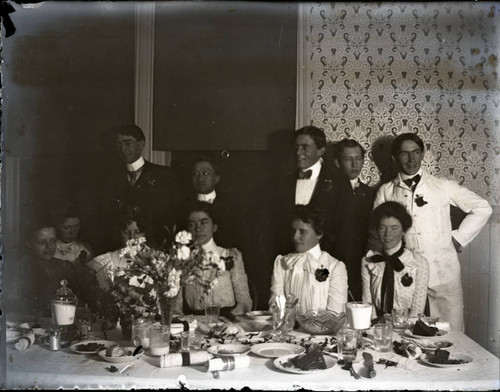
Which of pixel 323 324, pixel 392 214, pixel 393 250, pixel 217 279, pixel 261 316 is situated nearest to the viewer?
pixel 323 324

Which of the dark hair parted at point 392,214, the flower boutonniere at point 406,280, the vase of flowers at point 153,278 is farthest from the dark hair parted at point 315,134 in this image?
the vase of flowers at point 153,278

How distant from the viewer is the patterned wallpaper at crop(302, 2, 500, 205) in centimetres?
423

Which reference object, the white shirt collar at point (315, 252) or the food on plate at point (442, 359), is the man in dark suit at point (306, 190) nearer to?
the white shirt collar at point (315, 252)

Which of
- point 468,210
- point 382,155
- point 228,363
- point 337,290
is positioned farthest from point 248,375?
point 468,210

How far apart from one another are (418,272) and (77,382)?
2571 mm

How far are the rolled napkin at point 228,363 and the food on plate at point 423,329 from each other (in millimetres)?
1034

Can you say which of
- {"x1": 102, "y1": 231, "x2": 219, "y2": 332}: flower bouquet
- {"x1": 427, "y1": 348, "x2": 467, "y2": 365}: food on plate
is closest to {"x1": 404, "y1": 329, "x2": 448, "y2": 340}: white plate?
{"x1": 427, "y1": 348, "x2": 467, "y2": 365}: food on plate

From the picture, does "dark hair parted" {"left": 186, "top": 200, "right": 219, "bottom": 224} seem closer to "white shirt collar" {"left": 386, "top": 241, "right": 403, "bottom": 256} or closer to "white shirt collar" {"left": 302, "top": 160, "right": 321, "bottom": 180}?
"white shirt collar" {"left": 302, "top": 160, "right": 321, "bottom": 180}

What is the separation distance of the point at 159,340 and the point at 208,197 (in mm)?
1759

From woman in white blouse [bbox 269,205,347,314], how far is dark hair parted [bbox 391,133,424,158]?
994 millimetres

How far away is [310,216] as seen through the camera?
4207mm

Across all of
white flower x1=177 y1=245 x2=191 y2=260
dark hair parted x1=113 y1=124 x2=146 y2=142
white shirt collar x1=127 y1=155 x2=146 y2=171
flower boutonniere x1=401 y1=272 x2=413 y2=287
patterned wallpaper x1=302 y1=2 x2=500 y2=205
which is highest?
patterned wallpaper x1=302 y1=2 x2=500 y2=205

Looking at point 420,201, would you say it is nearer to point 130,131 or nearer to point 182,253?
point 182,253

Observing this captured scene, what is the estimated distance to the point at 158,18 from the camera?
14.1 ft
